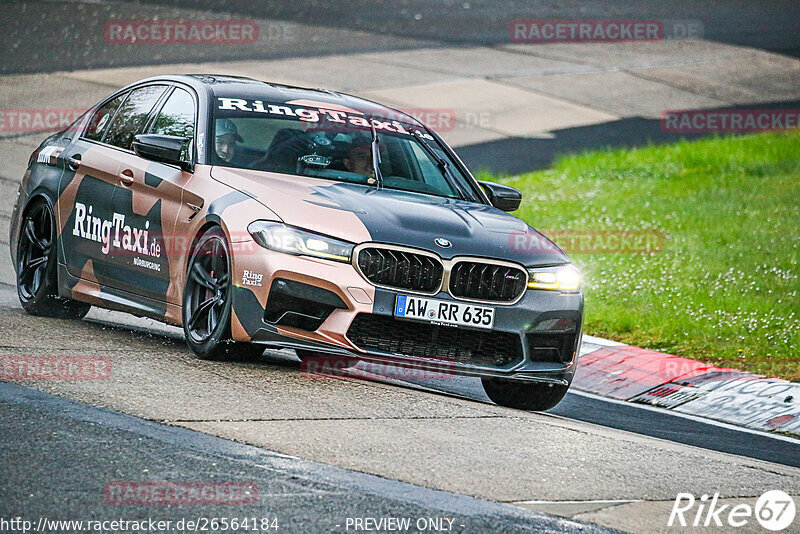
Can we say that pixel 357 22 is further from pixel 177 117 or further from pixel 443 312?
pixel 443 312

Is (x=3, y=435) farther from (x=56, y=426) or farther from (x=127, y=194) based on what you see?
(x=127, y=194)

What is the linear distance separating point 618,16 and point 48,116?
65.8 ft

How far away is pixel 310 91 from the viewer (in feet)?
29.6

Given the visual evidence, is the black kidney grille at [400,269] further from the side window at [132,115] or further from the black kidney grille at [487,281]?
the side window at [132,115]

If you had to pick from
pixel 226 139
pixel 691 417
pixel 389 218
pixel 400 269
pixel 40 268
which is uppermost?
pixel 226 139

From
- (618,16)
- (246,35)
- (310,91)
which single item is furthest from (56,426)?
(618,16)

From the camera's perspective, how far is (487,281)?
734 centimetres

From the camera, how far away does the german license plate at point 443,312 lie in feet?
23.4

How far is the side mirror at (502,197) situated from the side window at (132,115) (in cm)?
227

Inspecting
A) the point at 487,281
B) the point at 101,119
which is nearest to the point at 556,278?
the point at 487,281

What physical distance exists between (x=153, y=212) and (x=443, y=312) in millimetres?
2003

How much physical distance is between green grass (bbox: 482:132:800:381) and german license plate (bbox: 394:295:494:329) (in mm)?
3663

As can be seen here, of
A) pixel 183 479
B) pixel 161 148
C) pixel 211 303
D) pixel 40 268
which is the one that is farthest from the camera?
pixel 40 268

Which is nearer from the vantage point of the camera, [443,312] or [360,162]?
[443,312]
